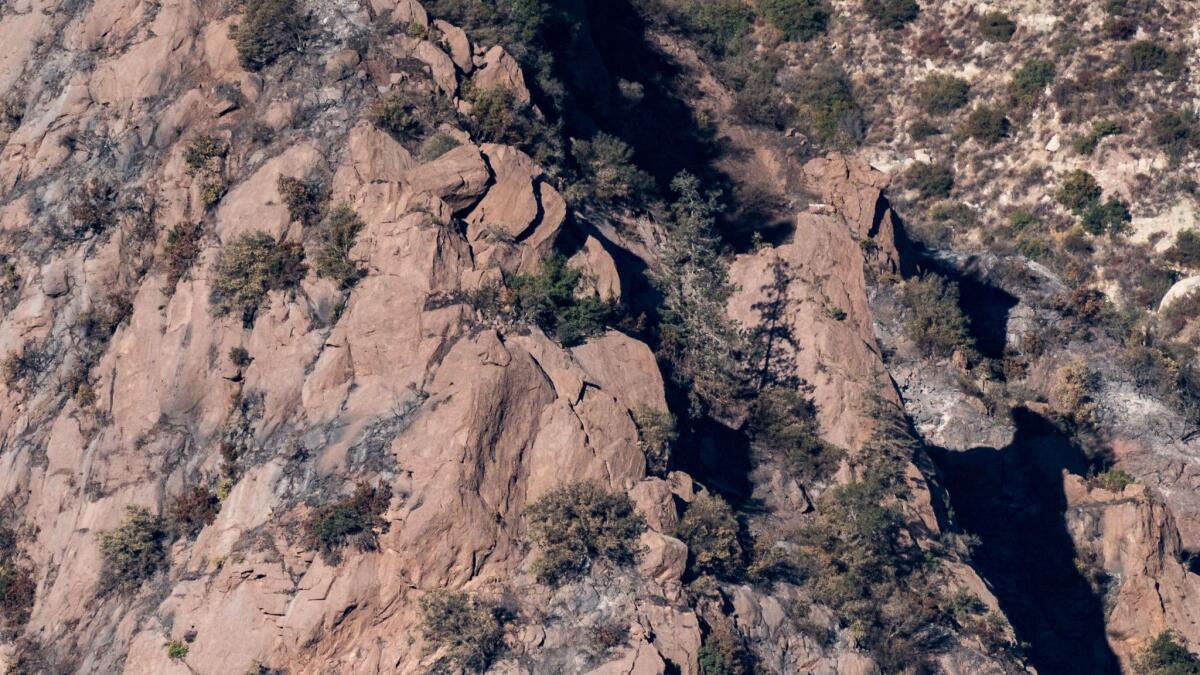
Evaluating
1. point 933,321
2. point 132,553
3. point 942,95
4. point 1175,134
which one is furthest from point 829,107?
point 132,553

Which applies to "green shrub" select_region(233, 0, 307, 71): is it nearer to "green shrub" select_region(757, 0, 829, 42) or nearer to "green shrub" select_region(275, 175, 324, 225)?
"green shrub" select_region(275, 175, 324, 225)

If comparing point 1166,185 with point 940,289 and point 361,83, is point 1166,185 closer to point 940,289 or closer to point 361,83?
point 940,289

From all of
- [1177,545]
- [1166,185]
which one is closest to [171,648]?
[1177,545]

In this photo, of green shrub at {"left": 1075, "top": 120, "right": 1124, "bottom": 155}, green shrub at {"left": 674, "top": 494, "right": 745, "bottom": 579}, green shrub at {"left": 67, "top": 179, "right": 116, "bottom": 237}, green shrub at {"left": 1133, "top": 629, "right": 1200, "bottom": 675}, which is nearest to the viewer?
green shrub at {"left": 674, "top": 494, "right": 745, "bottom": 579}

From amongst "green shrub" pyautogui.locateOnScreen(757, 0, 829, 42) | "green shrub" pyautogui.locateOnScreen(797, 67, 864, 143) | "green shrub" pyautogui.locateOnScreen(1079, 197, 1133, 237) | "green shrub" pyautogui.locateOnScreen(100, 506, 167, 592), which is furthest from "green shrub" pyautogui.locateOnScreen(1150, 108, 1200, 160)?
"green shrub" pyautogui.locateOnScreen(100, 506, 167, 592)

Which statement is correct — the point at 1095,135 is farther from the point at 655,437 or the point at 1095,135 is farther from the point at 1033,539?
the point at 655,437

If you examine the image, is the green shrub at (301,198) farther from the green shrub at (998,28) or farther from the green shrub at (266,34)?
the green shrub at (998,28)
